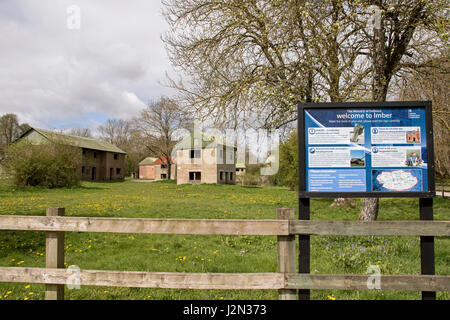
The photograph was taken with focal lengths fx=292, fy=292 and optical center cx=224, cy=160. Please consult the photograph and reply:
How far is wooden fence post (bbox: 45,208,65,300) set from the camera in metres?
3.81

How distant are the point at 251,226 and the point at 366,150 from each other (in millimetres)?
1914

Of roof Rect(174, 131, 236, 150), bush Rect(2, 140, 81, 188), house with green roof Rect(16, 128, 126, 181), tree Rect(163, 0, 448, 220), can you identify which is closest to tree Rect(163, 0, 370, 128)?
tree Rect(163, 0, 448, 220)

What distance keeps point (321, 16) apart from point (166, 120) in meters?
45.7

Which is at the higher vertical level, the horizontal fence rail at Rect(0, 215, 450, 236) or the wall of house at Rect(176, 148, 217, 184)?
the wall of house at Rect(176, 148, 217, 184)

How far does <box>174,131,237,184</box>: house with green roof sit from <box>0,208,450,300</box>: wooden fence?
4162 cm

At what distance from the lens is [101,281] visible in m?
3.71

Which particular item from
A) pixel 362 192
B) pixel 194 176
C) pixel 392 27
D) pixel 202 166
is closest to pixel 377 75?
pixel 392 27

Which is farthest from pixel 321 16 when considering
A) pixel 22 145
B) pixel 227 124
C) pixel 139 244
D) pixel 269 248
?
pixel 22 145

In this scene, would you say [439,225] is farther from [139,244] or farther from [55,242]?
[139,244]

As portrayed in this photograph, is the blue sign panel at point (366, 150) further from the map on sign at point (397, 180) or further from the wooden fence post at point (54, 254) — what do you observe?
the wooden fence post at point (54, 254)

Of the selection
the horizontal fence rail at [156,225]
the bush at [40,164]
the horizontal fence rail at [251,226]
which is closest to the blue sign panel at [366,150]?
the horizontal fence rail at [251,226]

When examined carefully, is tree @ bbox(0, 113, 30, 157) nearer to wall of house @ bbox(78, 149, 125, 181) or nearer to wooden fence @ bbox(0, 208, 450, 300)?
wall of house @ bbox(78, 149, 125, 181)

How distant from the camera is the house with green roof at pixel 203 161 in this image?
46.2 meters

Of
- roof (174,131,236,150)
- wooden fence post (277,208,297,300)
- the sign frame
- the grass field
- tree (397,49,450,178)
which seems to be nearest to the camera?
wooden fence post (277,208,297,300)
